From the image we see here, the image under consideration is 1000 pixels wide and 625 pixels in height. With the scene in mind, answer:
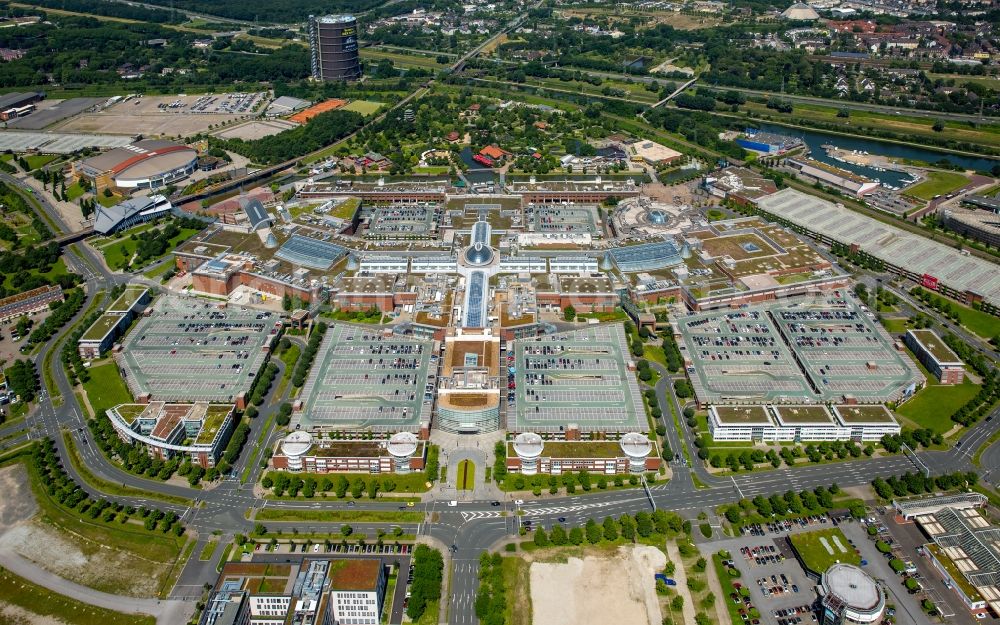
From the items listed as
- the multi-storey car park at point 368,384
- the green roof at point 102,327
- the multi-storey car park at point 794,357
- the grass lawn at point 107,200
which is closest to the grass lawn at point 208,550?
the multi-storey car park at point 368,384

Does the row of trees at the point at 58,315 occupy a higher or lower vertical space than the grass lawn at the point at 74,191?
lower

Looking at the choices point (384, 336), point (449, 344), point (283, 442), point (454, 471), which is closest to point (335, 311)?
point (384, 336)

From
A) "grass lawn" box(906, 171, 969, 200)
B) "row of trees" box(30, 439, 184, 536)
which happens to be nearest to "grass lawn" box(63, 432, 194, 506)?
"row of trees" box(30, 439, 184, 536)

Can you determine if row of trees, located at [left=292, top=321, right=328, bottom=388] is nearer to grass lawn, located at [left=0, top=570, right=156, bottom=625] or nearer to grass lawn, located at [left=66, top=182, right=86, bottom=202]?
grass lawn, located at [left=0, top=570, right=156, bottom=625]

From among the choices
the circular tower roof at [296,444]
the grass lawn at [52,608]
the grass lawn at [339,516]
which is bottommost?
the grass lawn at [52,608]

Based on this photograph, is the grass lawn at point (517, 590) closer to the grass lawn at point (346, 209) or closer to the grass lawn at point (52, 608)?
the grass lawn at point (52, 608)

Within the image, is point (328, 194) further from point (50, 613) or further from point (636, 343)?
point (50, 613)

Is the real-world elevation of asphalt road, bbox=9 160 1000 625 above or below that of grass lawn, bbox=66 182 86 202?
below
